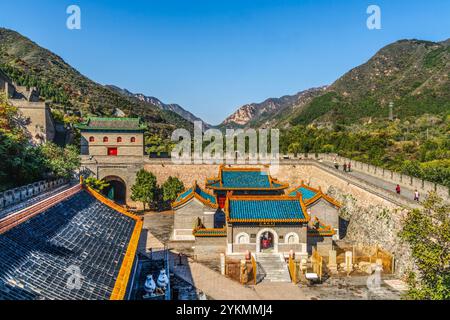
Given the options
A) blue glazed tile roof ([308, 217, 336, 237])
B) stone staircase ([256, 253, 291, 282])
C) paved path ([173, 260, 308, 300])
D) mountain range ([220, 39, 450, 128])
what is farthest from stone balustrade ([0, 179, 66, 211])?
mountain range ([220, 39, 450, 128])

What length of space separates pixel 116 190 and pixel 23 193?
17.6 meters

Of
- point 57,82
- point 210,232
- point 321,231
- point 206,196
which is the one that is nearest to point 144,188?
point 206,196

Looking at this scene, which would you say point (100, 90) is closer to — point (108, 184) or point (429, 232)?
point (108, 184)

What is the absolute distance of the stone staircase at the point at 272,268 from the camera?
15.4m

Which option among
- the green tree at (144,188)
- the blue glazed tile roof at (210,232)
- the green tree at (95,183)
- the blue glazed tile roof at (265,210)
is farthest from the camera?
the green tree at (144,188)

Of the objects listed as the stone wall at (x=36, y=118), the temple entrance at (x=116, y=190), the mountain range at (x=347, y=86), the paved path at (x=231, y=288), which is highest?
the mountain range at (x=347, y=86)

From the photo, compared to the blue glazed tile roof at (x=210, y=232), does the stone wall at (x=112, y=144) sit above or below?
above

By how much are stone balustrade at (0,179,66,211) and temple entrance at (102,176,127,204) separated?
39.2 ft

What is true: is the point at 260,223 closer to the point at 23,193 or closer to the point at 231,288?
the point at 231,288

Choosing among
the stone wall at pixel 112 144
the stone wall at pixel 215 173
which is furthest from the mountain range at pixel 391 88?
the stone wall at pixel 112 144

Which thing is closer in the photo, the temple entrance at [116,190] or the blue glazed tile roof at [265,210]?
the blue glazed tile roof at [265,210]

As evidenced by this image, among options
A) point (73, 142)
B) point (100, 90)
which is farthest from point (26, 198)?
point (100, 90)

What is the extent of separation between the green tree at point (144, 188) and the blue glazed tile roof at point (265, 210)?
11.8 metres

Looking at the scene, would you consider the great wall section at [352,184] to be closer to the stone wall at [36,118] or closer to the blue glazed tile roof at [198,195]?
the stone wall at [36,118]
